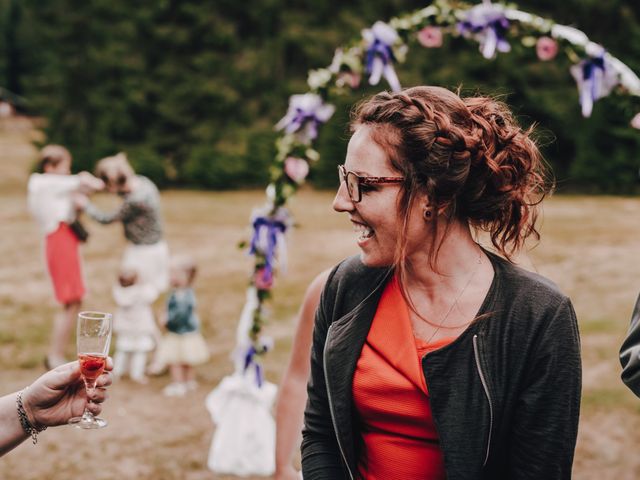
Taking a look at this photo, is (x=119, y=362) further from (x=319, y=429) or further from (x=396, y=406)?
(x=396, y=406)

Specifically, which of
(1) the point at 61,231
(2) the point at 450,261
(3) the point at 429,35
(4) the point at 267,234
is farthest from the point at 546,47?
(1) the point at 61,231

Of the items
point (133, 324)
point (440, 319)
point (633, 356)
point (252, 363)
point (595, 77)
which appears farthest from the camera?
point (133, 324)

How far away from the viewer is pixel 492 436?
7.34ft

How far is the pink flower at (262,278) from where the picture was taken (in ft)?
17.4

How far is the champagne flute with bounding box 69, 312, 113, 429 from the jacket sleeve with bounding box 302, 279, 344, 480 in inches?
26.3

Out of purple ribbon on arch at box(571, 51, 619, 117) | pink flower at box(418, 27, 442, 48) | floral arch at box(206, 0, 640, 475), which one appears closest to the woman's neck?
floral arch at box(206, 0, 640, 475)

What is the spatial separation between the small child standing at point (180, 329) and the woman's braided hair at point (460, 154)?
521 centimetres

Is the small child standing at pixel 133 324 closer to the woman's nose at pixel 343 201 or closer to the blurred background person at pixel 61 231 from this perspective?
the blurred background person at pixel 61 231

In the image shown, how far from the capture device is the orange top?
7.69 ft

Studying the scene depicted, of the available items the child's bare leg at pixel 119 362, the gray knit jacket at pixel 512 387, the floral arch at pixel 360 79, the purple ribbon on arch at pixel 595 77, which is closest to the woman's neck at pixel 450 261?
the gray knit jacket at pixel 512 387

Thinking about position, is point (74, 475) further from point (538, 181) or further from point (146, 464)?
point (538, 181)

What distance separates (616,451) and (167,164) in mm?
24616

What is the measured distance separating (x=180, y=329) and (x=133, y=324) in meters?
0.60

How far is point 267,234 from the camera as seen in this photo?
5.19 metres
